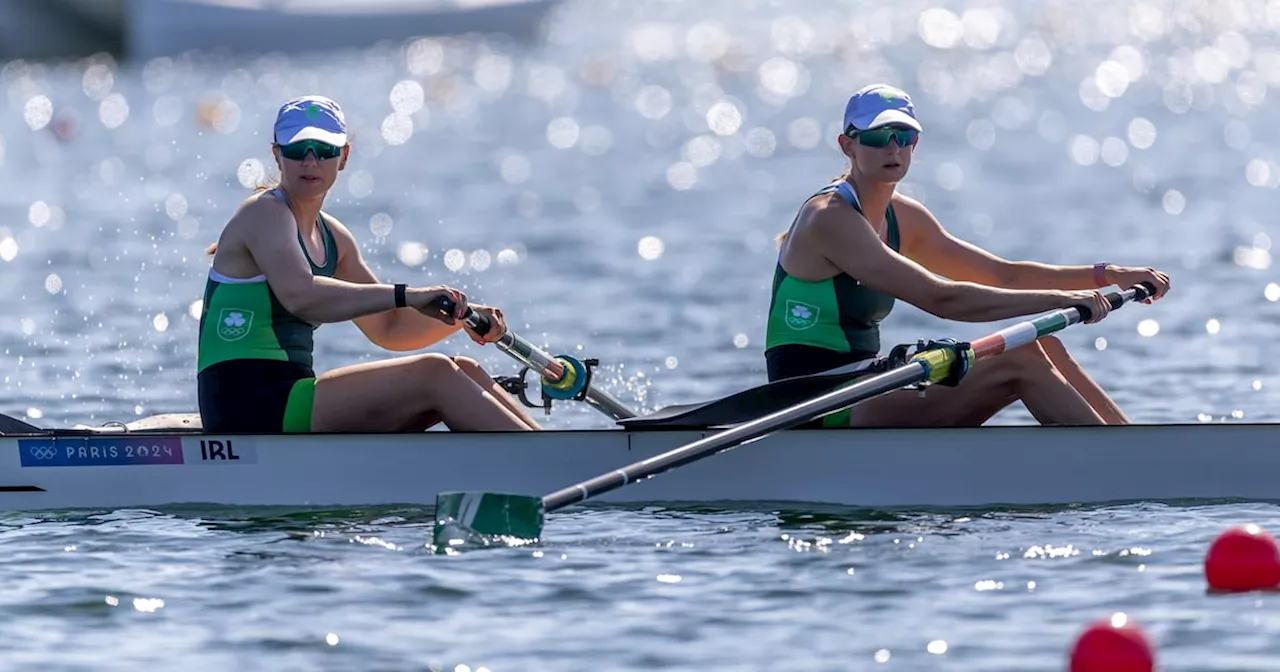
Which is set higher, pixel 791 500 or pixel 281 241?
pixel 281 241

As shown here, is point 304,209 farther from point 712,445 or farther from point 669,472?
point 712,445

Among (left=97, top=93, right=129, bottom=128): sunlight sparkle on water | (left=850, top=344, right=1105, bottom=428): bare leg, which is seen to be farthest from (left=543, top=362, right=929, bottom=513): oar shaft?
(left=97, top=93, right=129, bottom=128): sunlight sparkle on water

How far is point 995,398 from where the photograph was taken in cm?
992

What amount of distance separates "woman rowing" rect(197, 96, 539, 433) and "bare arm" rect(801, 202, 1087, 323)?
160 cm

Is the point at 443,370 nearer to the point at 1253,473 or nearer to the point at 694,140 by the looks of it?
the point at 1253,473

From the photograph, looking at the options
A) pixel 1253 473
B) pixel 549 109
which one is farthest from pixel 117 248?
pixel 549 109

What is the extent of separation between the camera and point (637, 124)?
46.5m

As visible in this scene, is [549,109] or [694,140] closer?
[694,140]

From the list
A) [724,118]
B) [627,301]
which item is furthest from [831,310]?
[724,118]

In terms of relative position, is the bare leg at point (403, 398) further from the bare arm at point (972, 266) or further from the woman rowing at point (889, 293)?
the bare arm at point (972, 266)

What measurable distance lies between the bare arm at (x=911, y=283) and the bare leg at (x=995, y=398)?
0.22 meters

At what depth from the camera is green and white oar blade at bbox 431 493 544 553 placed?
360 inches

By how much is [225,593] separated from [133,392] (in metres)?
6.84

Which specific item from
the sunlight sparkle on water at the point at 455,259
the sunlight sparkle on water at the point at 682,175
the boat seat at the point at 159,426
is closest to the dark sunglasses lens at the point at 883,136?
the boat seat at the point at 159,426
